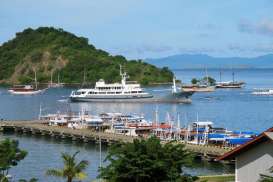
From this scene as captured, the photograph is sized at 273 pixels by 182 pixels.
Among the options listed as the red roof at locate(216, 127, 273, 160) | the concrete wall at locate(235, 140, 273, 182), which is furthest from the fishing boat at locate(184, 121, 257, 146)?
the red roof at locate(216, 127, 273, 160)

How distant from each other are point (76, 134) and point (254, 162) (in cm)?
5939

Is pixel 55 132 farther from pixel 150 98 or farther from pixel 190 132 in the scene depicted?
pixel 150 98

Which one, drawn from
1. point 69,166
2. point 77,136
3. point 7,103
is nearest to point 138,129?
point 77,136

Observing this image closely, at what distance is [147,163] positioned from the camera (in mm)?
27672

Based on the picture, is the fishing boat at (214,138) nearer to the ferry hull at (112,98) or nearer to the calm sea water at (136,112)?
the calm sea water at (136,112)

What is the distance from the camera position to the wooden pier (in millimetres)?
66062

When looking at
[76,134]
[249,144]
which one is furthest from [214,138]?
[249,144]

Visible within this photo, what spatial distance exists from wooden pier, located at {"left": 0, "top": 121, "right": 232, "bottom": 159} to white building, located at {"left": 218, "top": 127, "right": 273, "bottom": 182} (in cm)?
3684

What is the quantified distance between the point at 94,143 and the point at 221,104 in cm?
9451

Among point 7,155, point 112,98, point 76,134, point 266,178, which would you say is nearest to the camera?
point 266,178

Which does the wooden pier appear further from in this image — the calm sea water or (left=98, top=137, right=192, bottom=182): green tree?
(left=98, top=137, right=192, bottom=182): green tree

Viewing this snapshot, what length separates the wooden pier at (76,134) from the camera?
2601 inches

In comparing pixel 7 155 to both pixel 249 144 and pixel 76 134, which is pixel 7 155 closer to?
pixel 249 144

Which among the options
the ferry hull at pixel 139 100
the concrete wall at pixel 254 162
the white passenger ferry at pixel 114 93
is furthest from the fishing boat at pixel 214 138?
the white passenger ferry at pixel 114 93
